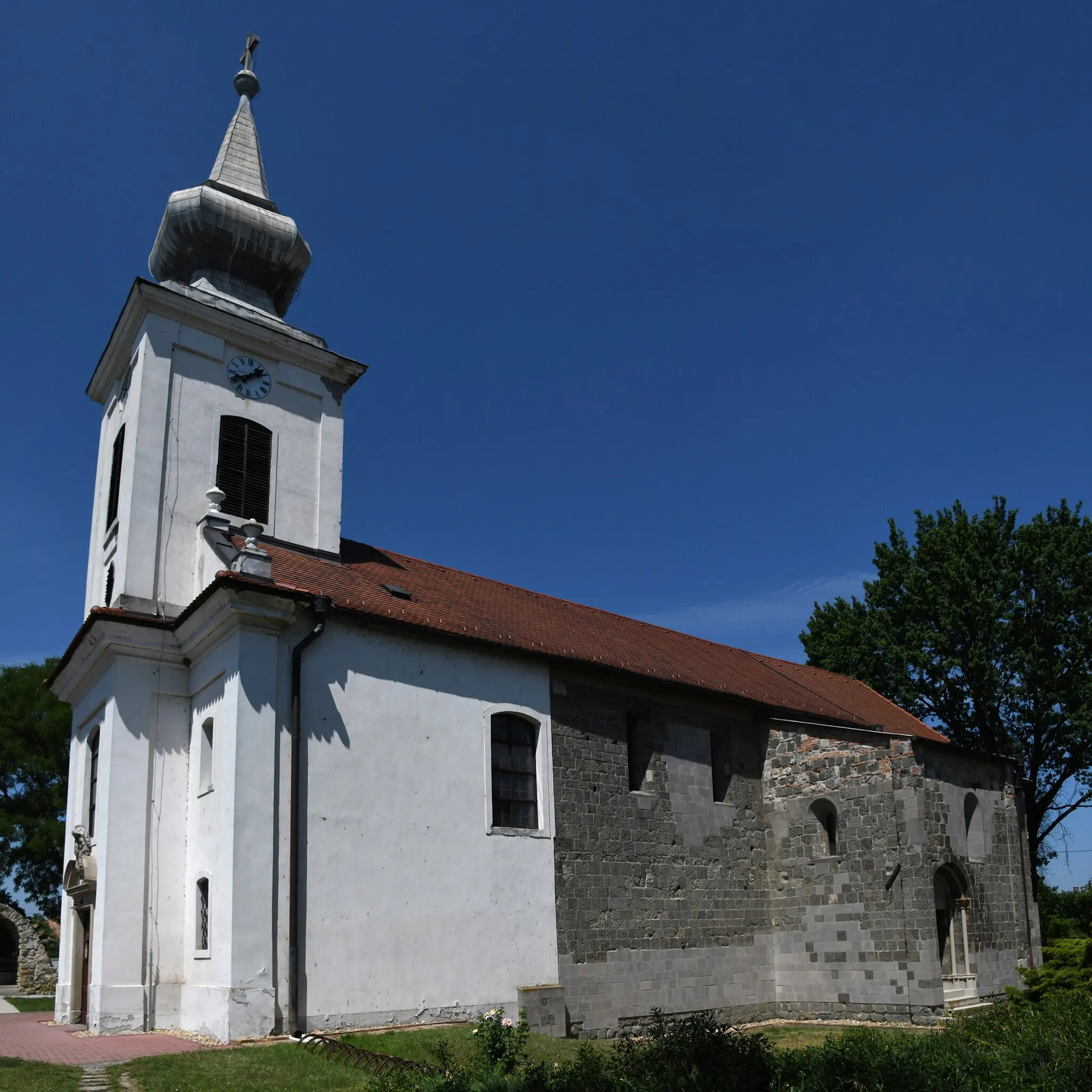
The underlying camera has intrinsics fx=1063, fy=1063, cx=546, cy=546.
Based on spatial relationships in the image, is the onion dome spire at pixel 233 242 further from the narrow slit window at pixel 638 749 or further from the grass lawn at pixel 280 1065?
the grass lawn at pixel 280 1065

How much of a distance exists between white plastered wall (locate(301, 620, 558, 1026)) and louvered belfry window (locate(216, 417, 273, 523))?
4.14 metres

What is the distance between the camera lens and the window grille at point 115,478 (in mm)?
19078

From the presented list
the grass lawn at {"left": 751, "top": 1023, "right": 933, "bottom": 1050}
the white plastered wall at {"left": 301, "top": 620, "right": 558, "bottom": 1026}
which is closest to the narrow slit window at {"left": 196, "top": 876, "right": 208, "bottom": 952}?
the white plastered wall at {"left": 301, "top": 620, "right": 558, "bottom": 1026}

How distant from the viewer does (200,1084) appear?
10508 millimetres

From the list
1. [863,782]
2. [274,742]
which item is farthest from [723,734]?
[274,742]

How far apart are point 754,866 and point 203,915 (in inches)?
426

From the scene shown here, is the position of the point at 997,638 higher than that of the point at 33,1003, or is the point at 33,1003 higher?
the point at 997,638

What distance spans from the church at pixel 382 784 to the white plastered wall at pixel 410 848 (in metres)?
0.04

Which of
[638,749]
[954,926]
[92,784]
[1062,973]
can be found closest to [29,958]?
[92,784]

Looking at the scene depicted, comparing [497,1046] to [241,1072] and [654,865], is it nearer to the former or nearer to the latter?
[241,1072]

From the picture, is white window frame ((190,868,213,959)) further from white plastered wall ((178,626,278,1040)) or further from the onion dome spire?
the onion dome spire

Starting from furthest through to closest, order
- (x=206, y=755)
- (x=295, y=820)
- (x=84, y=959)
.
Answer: (x=84, y=959)
(x=206, y=755)
(x=295, y=820)

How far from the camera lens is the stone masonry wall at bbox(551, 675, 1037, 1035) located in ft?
58.8

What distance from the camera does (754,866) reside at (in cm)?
2097
